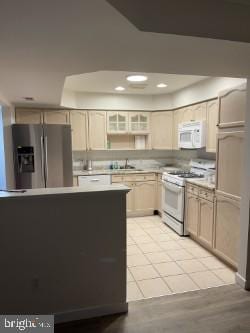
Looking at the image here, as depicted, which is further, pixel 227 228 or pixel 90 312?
pixel 227 228

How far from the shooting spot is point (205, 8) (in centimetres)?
136

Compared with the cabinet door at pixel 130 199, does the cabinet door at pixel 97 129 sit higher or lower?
higher

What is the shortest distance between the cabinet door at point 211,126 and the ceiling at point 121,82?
19.8 inches

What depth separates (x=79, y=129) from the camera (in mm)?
4719

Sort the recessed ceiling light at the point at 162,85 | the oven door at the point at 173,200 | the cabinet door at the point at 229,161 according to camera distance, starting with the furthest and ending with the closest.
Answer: the recessed ceiling light at the point at 162,85 → the oven door at the point at 173,200 → the cabinet door at the point at 229,161

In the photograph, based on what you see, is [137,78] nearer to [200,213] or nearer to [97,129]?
[97,129]

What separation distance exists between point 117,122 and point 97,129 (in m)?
0.45

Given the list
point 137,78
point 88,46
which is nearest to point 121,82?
point 137,78

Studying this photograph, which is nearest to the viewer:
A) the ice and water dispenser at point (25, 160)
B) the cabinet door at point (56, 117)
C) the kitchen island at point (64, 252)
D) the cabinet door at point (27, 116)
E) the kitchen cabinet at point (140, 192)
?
the kitchen island at point (64, 252)

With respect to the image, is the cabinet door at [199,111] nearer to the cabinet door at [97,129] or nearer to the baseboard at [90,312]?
the cabinet door at [97,129]

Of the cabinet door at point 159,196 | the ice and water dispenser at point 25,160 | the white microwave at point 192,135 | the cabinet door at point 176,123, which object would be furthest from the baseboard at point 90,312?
the cabinet door at point 176,123

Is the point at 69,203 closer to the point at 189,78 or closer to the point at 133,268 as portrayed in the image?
the point at 133,268

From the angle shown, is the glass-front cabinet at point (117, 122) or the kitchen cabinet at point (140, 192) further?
the glass-front cabinet at point (117, 122)

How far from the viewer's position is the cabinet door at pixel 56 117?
4.49 metres
